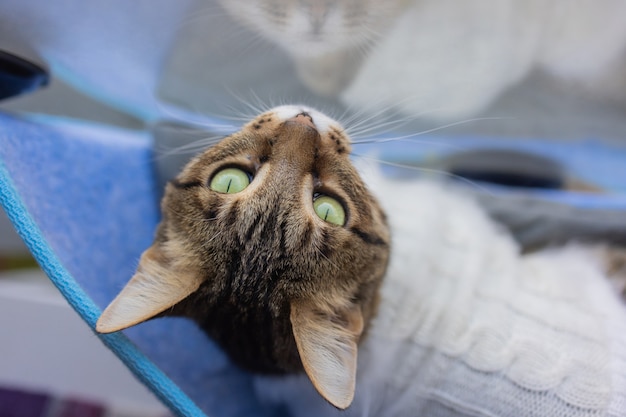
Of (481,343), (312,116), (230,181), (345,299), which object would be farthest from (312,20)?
(481,343)

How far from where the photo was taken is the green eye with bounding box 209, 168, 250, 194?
0.76 m

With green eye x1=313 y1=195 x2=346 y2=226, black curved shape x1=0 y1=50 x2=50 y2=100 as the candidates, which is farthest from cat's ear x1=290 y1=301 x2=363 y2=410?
black curved shape x1=0 y1=50 x2=50 y2=100

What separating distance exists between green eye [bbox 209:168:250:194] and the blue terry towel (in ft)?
0.86

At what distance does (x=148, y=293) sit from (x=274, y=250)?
0.20 metres

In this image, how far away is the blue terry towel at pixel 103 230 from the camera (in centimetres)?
71

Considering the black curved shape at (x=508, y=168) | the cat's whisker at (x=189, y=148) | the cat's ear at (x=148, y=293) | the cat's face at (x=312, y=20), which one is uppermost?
the black curved shape at (x=508, y=168)

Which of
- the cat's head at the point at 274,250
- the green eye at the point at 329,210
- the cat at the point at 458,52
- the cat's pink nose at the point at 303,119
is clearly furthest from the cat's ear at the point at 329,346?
the cat at the point at 458,52

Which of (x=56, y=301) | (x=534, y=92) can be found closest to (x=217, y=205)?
(x=56, y=301)

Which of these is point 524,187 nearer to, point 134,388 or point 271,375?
point 271,375

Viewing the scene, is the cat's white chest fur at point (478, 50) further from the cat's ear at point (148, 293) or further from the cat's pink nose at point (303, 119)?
the cat's ear at point (148, 293)

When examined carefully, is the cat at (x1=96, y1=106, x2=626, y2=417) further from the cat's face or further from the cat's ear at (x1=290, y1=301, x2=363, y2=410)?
the cat's face

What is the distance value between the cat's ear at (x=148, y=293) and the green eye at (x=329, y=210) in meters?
0.22

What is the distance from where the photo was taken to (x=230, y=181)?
76cm

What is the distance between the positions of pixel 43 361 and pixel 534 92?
Result: 1.50 meters
